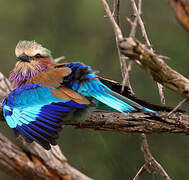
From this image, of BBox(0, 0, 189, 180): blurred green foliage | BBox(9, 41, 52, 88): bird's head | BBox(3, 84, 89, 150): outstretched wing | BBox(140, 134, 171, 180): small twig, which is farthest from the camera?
BBox(0, 0, 189, 180): blurred green foliage

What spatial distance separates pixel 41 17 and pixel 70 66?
4.42 m

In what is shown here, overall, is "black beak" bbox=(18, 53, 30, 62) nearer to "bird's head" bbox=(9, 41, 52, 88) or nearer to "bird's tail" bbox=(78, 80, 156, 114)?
"bird's head" bbox=(9, 41, 52, 88)

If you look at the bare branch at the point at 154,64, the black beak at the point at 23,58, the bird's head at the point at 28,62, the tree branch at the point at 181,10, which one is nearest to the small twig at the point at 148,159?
the bare branch at the point at 154,64

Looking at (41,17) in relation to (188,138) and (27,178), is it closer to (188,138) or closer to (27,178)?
(188,138)

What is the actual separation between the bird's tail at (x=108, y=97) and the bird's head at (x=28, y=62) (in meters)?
0.67

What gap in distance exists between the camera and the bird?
303cm

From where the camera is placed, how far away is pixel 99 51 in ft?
23.0

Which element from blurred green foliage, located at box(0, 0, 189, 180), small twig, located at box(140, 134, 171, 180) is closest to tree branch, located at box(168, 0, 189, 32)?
small twig, located at box(140, 134, 171, 180)

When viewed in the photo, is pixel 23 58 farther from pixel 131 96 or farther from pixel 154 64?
pixel 154 64

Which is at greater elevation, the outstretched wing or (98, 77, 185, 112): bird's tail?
the outstretched wing

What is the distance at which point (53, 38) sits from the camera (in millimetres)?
7375

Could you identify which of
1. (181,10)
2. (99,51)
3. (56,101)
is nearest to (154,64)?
(181,10)

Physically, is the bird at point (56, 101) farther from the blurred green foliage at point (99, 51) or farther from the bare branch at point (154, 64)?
the blurred green foliage at point (99, 51)

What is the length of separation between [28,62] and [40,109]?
28.4 inches
